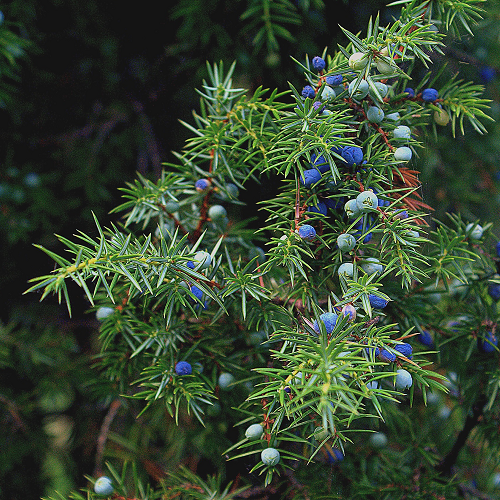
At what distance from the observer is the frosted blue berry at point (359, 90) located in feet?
1.57

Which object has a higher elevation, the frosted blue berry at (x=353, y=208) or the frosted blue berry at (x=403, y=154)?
the frosted blue berry at (x=403, y=154)

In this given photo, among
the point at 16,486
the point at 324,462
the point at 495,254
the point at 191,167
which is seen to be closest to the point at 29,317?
the point at 16,486

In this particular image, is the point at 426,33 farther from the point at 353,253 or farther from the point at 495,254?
the point at 495,254

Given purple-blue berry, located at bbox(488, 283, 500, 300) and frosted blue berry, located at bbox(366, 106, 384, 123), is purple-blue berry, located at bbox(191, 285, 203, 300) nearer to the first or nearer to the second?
frosted blue berry, located at bbox(366, 106, 384, 123)

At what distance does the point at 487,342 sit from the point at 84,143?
3.61 ft

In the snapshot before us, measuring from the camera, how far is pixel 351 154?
1.68ft

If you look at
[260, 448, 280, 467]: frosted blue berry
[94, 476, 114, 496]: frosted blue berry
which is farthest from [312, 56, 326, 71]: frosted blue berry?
[94, 476, 114, 496]: frosted blue berry

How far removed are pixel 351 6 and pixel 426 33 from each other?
0.58 metres

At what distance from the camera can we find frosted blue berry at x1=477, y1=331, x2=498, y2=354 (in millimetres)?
654

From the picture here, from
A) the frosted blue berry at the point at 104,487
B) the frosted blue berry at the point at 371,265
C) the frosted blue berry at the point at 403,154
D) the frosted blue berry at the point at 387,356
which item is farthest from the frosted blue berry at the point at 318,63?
the frosted blue berry at the point at 104,487

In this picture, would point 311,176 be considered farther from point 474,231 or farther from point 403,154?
point 474,231

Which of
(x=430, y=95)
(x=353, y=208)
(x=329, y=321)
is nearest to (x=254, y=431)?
(x=329, y=321)

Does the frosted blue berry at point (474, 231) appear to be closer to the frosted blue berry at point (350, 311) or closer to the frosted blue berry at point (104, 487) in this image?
the frosted blue berry at point (350, 311)

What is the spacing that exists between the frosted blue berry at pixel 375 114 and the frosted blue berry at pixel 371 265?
0.18 metres
